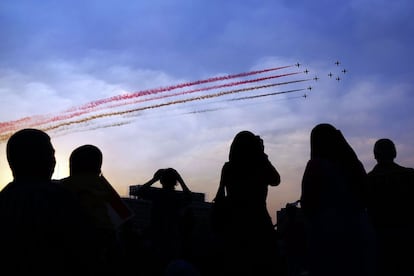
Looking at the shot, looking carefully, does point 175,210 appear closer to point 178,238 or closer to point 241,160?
point 178,238

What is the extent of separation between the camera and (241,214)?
5.99m

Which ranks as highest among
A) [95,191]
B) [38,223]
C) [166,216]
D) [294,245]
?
[166,216]

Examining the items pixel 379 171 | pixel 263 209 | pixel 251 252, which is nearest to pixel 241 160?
pixel 263 209

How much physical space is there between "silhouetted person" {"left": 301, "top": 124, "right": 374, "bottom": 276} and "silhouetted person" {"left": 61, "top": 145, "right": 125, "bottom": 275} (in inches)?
79.3

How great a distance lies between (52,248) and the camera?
389cm

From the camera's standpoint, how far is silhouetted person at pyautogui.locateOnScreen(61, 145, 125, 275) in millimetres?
5207

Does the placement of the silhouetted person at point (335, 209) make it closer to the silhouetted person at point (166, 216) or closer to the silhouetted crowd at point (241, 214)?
the silhouetted crowd at point (241, 214)

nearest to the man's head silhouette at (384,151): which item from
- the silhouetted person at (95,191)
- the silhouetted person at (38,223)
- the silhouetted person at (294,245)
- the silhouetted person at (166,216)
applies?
the silhouetted person at (166,216)

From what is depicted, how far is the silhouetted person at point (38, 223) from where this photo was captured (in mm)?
3846

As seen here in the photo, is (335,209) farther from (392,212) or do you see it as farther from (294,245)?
(294,245)

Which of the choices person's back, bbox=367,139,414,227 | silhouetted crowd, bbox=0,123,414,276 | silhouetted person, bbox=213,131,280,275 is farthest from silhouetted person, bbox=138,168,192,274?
person's back, bbox=367,139,414,227

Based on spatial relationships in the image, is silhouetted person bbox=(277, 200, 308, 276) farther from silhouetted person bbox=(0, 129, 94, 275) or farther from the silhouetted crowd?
silhouetted person bbox=(0, 129, 94, 275)

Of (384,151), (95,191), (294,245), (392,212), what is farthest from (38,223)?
(294,245)

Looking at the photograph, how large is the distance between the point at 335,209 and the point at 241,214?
981mm
